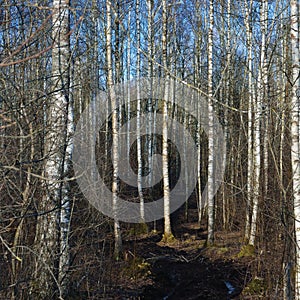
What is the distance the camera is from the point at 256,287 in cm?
634

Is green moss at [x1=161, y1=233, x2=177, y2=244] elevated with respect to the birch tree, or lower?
lower

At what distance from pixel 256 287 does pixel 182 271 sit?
99.8 inches

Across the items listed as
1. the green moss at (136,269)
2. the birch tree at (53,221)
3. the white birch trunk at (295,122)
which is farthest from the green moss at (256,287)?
the birch tree at (53,221)

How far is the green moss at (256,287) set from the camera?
20.3 feet

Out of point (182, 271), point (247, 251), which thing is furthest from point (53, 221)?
point (247, 251)

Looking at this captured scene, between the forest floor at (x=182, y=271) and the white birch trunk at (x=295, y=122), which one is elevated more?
the white birch trunk at (x=295, y=122)

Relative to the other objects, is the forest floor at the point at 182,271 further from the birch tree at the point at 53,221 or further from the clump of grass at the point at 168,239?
the birch tree at the point at 53,221

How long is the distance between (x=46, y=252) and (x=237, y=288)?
4.33m

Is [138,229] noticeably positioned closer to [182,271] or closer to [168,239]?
[168,239]

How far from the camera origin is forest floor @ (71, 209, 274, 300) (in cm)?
659

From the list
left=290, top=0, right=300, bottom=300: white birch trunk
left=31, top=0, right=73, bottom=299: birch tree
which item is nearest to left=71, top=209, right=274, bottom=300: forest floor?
left=31, top=0, right=73, bottom=299: birch tree

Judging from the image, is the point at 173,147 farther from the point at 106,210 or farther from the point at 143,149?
the point at 106,210

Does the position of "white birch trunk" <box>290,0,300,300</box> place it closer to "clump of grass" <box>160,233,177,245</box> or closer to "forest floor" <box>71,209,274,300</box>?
"forest floor" <box>71,209,274,300</box>

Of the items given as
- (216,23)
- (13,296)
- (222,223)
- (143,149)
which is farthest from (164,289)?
(216,23)
